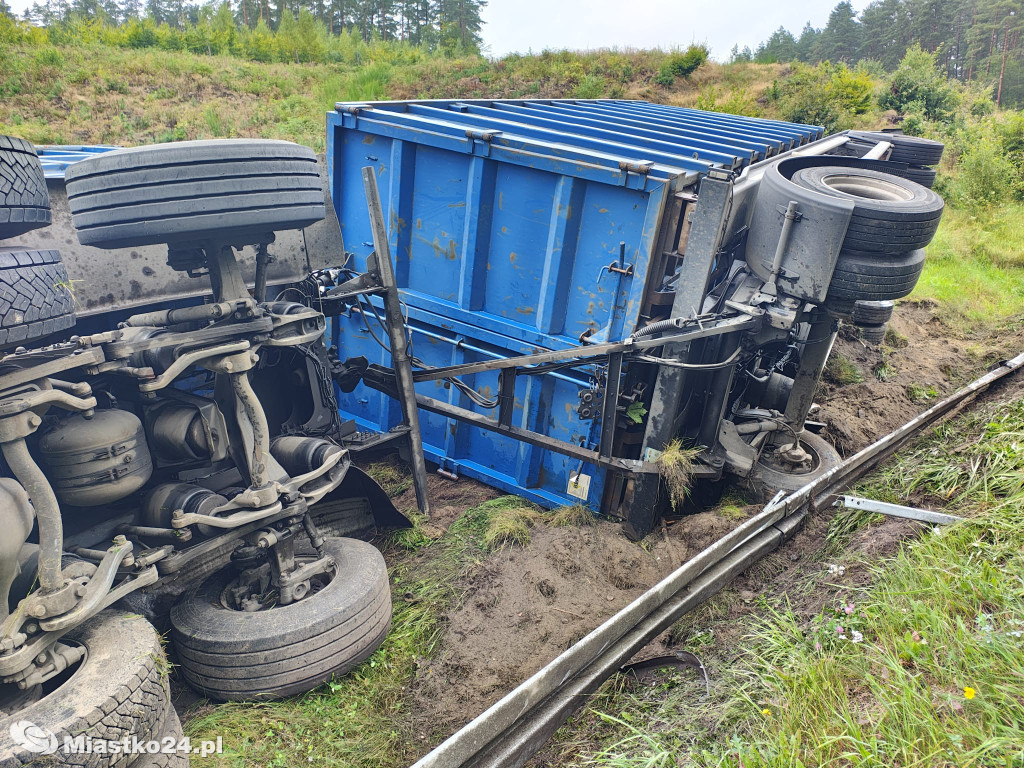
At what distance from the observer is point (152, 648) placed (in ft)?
7.90

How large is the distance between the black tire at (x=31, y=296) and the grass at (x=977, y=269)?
9292mm

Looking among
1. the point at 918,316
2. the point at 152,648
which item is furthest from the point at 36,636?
the point at 918,316

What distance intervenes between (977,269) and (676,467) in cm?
942

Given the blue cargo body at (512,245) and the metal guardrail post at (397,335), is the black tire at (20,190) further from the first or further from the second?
the blue cargo body at (512,245)

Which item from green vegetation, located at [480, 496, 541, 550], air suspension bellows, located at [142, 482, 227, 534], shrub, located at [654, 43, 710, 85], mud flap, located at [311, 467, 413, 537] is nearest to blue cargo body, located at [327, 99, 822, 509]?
green vegetation, located at [480, 496, 541, 550]

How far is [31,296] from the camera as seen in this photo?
217 centimetres

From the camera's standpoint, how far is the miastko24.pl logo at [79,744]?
6.49ft

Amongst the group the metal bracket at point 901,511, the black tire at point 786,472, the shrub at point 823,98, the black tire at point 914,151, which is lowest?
the black tire at point 786,472

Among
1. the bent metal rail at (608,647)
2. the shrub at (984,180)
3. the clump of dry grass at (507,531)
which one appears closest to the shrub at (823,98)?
the shrub at (984,180)

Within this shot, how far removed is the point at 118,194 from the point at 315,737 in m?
2.26

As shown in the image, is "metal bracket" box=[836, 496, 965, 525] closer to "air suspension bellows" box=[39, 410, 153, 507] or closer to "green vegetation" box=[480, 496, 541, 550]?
"green vegetation" box=[480, 496, 541, 550]

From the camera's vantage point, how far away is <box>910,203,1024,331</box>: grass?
873 centimetres

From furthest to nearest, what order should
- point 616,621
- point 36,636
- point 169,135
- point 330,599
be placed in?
point 169,135
point 330,599
point 616,621
point 36,636

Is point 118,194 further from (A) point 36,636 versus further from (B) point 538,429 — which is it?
(B) point 538,429
